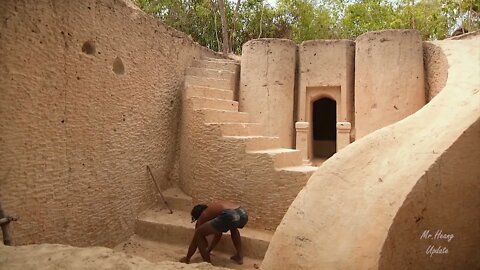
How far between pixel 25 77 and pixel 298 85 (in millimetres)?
6206

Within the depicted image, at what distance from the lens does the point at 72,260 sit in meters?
2.62

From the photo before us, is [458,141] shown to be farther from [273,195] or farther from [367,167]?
[273,195]

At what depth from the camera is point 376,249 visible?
2.22 meters

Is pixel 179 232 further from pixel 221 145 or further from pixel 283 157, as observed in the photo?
pixel 283 157

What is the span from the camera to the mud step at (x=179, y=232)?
4.97 m

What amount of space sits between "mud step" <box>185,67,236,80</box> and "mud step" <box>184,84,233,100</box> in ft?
2.48

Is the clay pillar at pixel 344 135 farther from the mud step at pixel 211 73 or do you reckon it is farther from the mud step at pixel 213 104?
the mud step at pixel 211 73

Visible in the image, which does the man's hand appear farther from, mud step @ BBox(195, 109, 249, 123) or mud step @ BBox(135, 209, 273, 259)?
mud step @ BBox(195, 109, 249, 123)

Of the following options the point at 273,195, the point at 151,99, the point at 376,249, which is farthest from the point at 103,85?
the point at 376,249

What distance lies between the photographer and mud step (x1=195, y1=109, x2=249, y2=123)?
243 inches

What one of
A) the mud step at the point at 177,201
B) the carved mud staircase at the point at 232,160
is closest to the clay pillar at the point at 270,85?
the carved mud staircase at the point at 232,160

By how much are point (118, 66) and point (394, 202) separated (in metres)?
4.78

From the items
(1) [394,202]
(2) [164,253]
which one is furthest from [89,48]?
(1) [394,202]

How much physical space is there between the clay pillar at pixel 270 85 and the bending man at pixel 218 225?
370cm
